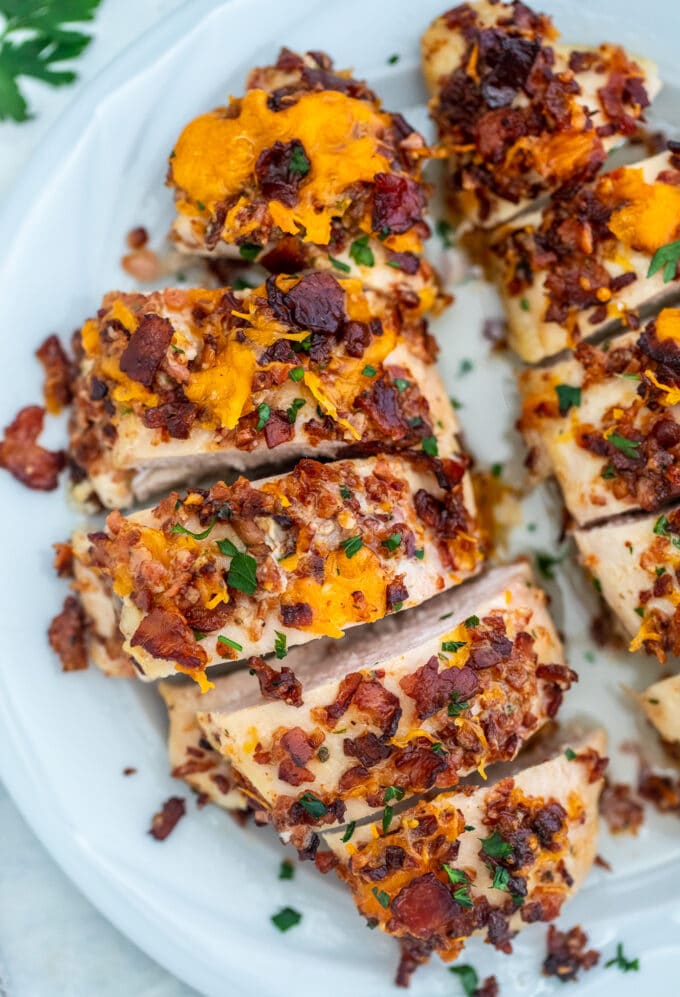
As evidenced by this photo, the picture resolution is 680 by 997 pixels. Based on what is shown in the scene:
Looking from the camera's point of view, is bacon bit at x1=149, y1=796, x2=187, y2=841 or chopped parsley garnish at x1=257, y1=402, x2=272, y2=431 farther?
bacon bit at x1=149, y1=796, x2=187, y2=841

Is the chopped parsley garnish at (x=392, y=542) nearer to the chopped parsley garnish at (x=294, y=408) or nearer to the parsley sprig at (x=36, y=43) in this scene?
the chopped parsley garnish at (x=294, y=408)

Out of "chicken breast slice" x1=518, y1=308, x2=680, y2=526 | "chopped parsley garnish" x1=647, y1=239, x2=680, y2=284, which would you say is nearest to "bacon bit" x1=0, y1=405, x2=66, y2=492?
"chicken breast slice" x1=518, y1=308, x2=680, y2=526

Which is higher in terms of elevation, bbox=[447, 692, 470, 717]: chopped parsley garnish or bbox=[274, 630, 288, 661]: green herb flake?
bbox=[274, 630, 288, 661]: green herb flake

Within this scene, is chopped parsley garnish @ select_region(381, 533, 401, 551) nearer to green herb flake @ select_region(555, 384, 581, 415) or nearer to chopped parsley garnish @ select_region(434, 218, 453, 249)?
green herb flake @ select_region(555, 384, 581, 415)

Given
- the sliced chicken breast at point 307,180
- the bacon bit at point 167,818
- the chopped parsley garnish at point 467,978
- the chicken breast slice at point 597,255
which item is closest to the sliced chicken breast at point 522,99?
the chicken breast slice at point 597,255

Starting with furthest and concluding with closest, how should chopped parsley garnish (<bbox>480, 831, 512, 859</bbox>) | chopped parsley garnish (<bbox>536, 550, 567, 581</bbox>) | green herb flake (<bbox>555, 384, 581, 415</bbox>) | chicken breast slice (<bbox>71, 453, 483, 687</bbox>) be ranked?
chopped parsley garnish (<bbox>536, 550, 567, 581</bbox>)
green herb flake (<bbox>555, 384, 581, 415</bbox>)
chopped parsley garnish (<bbox>480, 831, 512, 859</bbox>)
chicken breast slice (<bbox>71, 453, 483, 687</bbox>)

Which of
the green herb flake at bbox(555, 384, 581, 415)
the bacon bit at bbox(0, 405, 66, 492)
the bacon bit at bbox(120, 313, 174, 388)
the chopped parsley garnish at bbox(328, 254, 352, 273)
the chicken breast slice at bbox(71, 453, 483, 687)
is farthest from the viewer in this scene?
the bacon bit at bbox(0, 405, 66, 492)

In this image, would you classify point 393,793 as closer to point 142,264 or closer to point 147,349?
point 147,349

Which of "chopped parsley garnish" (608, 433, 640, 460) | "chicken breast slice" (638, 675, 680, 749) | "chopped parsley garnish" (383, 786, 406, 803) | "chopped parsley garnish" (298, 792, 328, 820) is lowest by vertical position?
"chicken breast slice" (638, 675, 680, 749)
